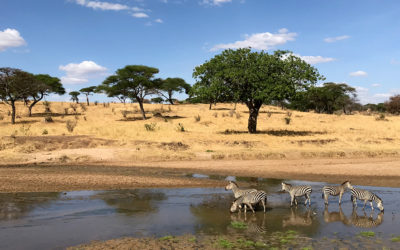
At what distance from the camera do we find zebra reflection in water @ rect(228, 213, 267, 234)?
33.7 feet

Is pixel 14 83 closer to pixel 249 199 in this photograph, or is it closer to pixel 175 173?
pixel 175 173

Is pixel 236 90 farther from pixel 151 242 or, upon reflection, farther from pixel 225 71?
pixel 151 242

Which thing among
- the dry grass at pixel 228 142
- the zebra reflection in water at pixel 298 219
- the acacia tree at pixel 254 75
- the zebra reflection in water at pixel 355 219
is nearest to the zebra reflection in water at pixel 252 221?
the zebra reflection in water at pixel 298 219

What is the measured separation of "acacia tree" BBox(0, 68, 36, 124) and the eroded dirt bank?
2824 centimetres

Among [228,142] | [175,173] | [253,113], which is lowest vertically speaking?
[175,173]

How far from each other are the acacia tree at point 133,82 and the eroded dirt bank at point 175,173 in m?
26.5

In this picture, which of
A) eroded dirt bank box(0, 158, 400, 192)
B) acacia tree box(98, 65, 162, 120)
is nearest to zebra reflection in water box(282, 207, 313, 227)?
eroded dirt bank box(0, 158, 400, 192)

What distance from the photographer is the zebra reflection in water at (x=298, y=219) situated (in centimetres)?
1104

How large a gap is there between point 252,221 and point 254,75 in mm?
21036

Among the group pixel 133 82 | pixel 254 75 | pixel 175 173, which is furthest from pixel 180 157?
pixel 133 82

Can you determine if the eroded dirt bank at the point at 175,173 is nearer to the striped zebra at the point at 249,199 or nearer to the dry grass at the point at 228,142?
the dry grass at the point at 228,142

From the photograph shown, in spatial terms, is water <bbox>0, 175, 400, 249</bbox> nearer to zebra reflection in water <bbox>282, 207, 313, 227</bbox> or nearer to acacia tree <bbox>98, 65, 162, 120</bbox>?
zebra reflection in water <bbox>282, 207, 313, 227</bbox>

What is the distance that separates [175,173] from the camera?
19797 mm

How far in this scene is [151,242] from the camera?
9055 mm
